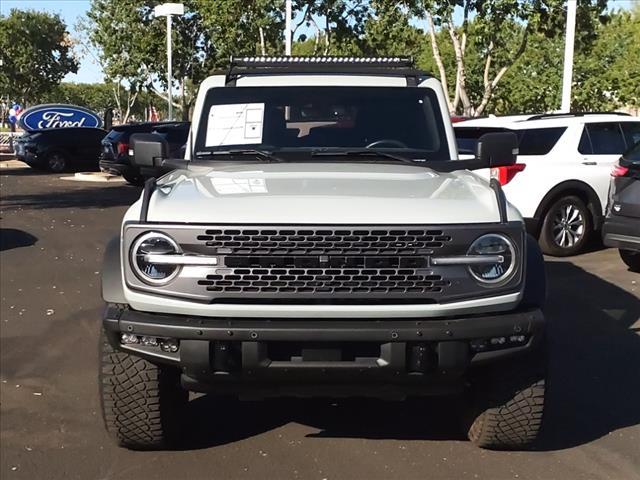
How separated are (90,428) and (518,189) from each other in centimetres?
650

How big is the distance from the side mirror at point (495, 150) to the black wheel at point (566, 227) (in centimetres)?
534

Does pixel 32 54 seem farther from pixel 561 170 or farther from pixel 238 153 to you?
pixel 238 153

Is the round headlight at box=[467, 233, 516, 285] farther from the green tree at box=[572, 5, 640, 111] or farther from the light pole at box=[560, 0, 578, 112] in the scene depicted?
the green tree at box=[572, 5, 640, 111]

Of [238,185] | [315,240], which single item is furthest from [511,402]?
[238,185]

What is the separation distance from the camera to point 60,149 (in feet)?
77.6

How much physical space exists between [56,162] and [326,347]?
71.2 ft

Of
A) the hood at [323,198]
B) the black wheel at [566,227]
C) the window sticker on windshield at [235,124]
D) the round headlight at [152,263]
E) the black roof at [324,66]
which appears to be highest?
the black roof at [324,66]

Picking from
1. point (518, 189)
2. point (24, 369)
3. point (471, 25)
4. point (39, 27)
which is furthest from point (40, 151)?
point (39, 27)

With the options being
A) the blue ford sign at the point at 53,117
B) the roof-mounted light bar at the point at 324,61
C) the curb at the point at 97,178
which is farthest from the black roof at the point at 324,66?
the blue ford sign at the point at 53,117

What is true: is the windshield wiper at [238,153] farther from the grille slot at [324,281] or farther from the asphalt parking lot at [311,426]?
the asphalt parking lot at [311,426]

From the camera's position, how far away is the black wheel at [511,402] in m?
3.88

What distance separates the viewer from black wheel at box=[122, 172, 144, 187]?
18.9 meters

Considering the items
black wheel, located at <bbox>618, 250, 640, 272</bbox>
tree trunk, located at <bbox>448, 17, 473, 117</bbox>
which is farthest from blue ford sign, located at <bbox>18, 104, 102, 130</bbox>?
black wheel, located at <bbox>618, 250, 640, 272</bbox>

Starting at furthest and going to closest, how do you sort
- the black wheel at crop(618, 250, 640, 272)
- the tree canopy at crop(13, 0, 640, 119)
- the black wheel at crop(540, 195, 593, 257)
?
the tree canopy at crop(13, 0, 640, 119) < the black wheel at crop(540, 195, 593, 257) < the black wheel at crop(618, 250, 640, 272)
